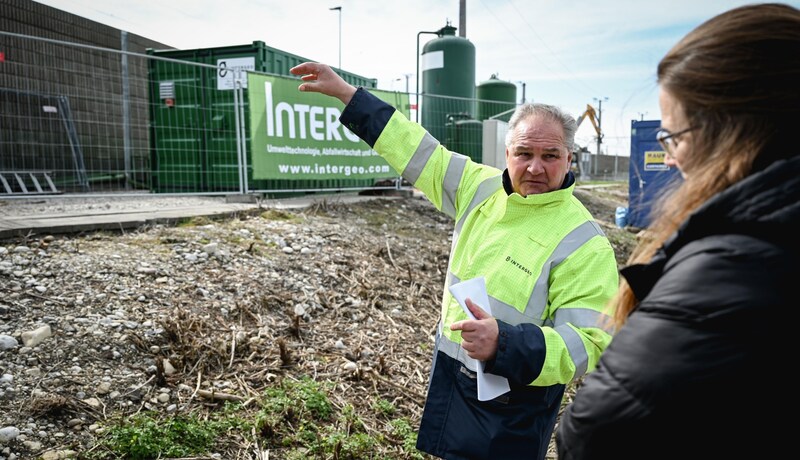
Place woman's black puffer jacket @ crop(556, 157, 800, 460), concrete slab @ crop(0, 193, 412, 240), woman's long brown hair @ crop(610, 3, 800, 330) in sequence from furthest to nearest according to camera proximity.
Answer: concrete slab @ crop(0, 193, 412, 240)
woman's long brown hair @ crop(610, 3, 800, 330)
woman's black puffer jacket @ crop(556, 157, 800, 460)

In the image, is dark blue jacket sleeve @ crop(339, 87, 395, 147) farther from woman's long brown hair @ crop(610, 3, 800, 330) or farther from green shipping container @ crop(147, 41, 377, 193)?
green shipping container @ crop(147, 41, 377, 193)

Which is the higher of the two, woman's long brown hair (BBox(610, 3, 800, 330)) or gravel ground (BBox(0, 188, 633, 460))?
woman's long brown hair (BBox(610, 3, 800, 330))

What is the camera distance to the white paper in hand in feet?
6.09

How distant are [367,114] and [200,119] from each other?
787 cm

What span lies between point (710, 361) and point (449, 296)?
1412mm

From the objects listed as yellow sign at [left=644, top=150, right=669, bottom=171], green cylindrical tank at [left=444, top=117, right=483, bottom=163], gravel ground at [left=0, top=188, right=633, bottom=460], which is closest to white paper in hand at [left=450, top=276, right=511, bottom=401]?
gravel ground at [left=0, top=188, right=633, bottom=460]

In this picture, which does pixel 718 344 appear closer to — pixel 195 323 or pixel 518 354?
pixel 518 354

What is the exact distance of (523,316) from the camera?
1.98 m

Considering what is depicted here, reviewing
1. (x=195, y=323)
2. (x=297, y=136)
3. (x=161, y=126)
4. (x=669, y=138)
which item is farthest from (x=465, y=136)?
(x=669, y=138)

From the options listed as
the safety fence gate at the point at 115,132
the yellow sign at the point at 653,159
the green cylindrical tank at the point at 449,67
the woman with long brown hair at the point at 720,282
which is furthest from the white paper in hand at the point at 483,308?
the green cylindrical tank at the point at 449,67

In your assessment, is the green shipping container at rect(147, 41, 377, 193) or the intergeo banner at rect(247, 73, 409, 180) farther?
the green shipping container at rect(147, 41, 377, 193)

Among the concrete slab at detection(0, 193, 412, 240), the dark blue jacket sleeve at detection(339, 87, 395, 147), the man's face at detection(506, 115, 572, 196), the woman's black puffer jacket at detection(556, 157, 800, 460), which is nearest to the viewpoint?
the woman's black puffer jacket at detection(556, 157, 800, 460)

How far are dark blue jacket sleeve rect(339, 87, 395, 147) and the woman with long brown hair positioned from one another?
1428 mm

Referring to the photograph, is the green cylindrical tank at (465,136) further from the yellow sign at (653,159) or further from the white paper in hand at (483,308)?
the white paper in hand at (483,308)
